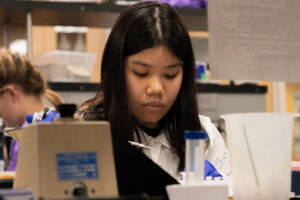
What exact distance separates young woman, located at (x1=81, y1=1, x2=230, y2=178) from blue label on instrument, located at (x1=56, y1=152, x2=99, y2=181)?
1.84 feet

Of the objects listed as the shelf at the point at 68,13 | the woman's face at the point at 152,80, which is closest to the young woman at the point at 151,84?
the woman's face at the point at 152,80

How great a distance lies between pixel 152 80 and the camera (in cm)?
133

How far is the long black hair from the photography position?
1406mm

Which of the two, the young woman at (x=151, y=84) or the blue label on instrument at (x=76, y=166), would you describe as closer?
the blue label on instrument at (x=76, y=166)

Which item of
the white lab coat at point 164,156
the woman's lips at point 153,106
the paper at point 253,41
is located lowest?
the white lab coat at point 164,156

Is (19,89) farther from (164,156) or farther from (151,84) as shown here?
(151,84)

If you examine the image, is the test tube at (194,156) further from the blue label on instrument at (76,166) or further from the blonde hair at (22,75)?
the blonde hair at (22,75)

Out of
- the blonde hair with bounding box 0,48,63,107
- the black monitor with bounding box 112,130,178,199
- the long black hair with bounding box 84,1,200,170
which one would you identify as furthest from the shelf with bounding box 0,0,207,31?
the black monitor with bounding box 112,130,178,199

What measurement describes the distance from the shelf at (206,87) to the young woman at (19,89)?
243 mm

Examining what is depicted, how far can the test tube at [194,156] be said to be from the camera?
2.88ft

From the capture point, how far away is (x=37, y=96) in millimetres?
2561

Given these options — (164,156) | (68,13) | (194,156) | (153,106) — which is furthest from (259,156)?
(68,13)

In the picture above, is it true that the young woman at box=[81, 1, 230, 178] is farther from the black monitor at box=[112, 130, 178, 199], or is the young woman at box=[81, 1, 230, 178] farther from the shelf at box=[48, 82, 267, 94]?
the shelf at box=[48, 82, 267, 94]

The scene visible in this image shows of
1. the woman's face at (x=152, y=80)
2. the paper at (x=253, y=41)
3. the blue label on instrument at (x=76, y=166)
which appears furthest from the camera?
the woman's face at (x=152, y=80)
